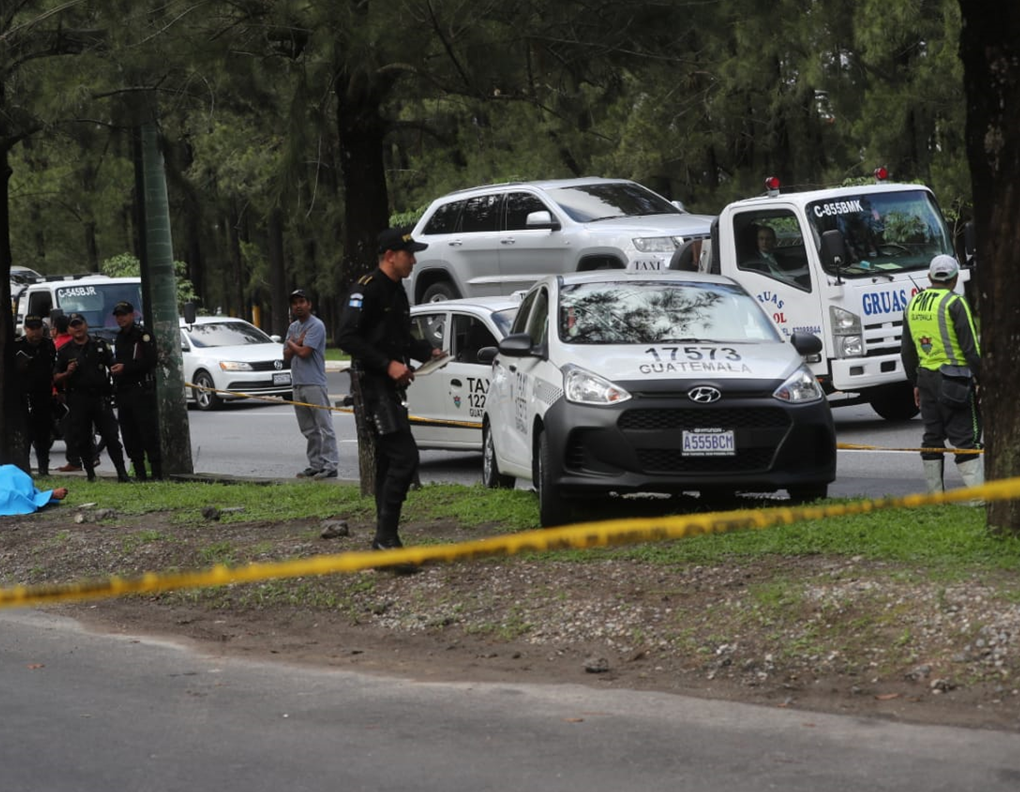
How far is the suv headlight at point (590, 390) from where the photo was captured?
10.2 meters

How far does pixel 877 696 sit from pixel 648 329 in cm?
474

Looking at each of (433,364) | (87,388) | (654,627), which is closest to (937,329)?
A: (433,364)

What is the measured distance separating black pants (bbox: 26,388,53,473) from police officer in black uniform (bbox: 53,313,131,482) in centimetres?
120

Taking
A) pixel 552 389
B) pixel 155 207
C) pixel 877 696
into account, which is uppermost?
pixel 155 207

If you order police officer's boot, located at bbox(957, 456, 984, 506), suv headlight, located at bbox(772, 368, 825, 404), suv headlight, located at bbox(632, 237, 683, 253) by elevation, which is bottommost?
police officer's boot, located at bbox(957, 456, 984, 506)

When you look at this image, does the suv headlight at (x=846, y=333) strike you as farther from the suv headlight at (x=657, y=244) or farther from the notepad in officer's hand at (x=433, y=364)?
the notepad in officer's hand at (x=433, y=364)

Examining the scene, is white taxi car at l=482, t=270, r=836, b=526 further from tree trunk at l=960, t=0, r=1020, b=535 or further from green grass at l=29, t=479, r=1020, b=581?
tree trunk at l=960, t=0, r=1020, b=535

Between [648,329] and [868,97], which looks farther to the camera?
[868,97]

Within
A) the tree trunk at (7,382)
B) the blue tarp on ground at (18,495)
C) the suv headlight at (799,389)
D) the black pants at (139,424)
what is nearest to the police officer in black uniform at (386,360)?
the suv headlight at (799,389)

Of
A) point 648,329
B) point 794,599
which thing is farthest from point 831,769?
point 648,329

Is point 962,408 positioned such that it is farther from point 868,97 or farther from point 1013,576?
point 868,97

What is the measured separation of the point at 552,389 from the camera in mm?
10570

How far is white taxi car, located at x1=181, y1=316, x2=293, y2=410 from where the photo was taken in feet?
94.4

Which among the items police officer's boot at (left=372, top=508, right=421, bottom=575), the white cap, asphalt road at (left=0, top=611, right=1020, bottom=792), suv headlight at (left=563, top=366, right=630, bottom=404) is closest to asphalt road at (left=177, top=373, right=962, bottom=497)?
the white cap
